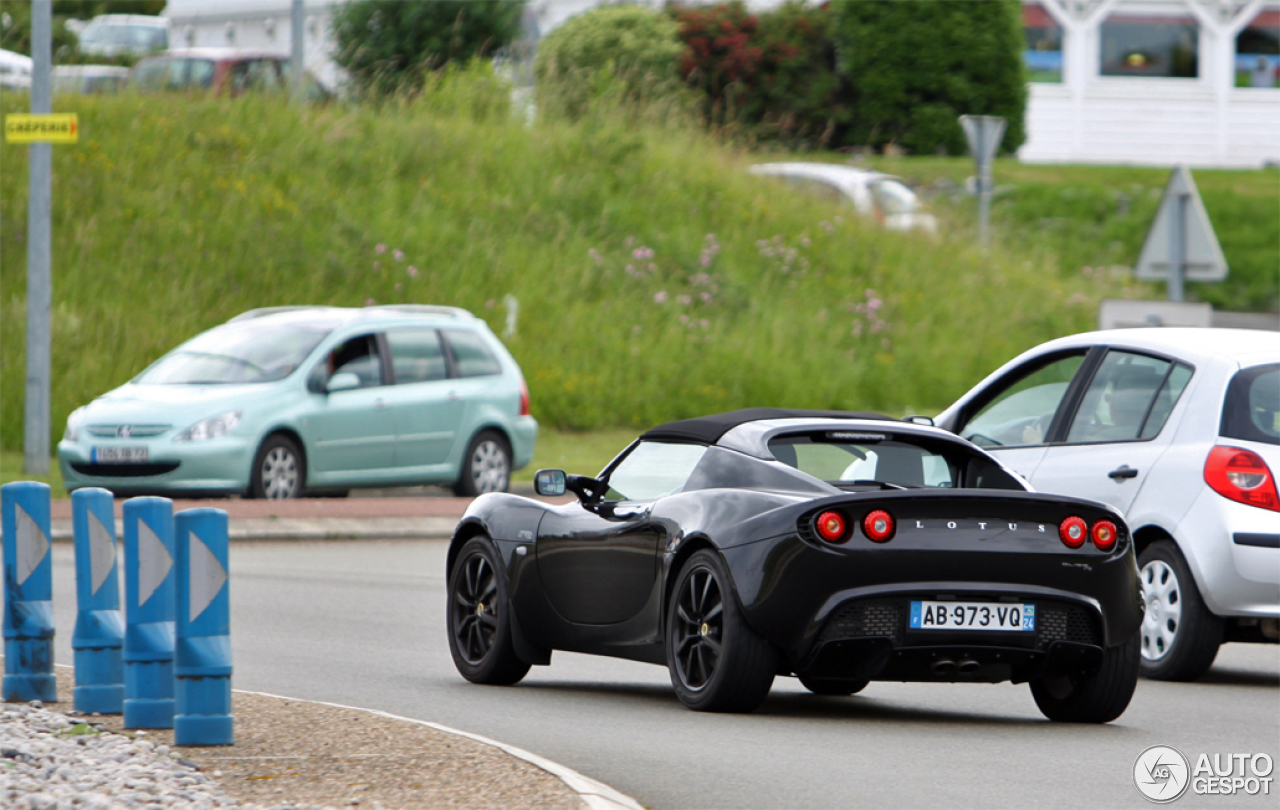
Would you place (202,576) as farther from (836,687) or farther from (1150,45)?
(1150,45)

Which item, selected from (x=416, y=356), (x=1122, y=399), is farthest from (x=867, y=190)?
(x=1122, y=399)

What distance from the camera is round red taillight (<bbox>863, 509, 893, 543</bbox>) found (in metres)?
8.05

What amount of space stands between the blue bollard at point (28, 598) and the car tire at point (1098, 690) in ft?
13.1

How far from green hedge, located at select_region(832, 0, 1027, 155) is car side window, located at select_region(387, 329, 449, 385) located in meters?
23.4

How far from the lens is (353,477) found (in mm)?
18672

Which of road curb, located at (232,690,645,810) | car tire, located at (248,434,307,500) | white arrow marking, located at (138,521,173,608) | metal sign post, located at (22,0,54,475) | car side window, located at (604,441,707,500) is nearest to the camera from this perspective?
road curb, located at (232,690,645,810)

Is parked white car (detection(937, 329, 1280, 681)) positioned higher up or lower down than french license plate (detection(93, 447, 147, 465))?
higher up

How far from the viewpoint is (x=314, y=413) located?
18203 mm

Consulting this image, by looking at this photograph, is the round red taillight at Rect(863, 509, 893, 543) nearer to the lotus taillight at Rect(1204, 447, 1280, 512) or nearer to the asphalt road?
the asphalt road

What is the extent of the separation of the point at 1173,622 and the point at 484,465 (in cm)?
1020

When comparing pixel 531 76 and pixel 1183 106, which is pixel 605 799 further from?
pixel 1183 106

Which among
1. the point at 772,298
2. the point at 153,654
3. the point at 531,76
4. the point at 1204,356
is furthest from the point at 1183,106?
the point at 153,654

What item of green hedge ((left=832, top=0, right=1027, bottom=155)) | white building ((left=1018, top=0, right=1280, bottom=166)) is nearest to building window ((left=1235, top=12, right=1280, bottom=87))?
white building ((left=1018, top=0, right=1280, bottom=166))

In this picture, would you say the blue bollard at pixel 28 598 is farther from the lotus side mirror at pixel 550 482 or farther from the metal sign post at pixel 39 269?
the metal sign post at pixel 39 269
